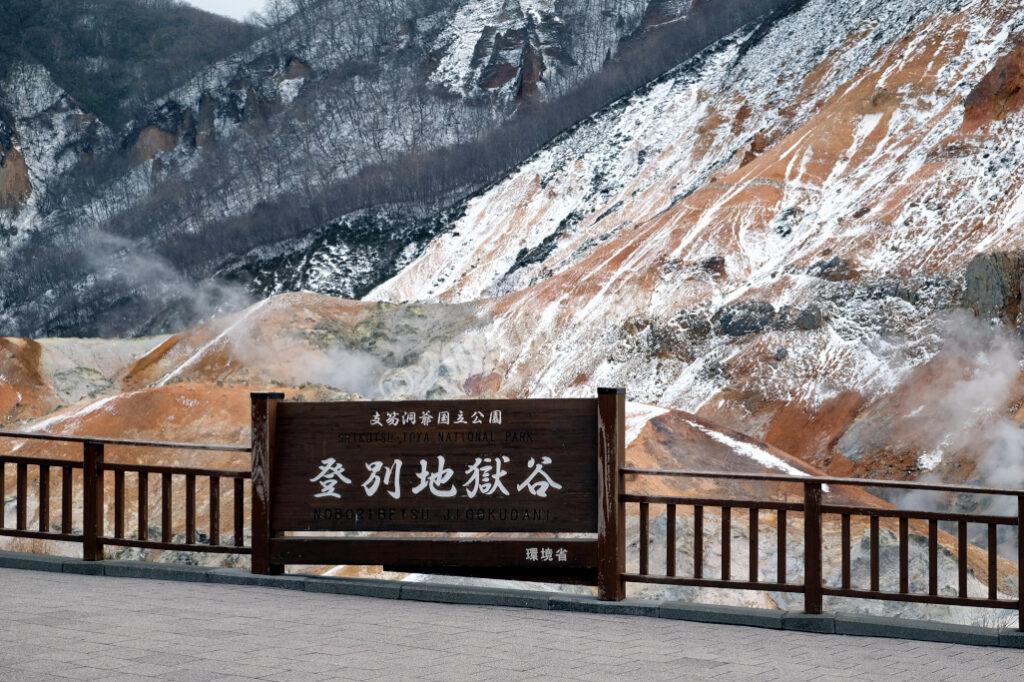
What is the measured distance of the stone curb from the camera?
689 centimetres

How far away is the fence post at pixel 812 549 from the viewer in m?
7.44

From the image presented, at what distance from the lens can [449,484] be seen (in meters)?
8.35

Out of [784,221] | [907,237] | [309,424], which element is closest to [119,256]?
[784,221]

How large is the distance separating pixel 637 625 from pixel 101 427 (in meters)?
16.8

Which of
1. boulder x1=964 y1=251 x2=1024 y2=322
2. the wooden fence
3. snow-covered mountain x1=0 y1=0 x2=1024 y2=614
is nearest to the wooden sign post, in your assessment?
the wooden fence

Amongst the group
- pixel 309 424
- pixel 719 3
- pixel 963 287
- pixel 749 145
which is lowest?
pixel 309 424

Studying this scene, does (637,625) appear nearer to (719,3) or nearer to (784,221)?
(784,221)

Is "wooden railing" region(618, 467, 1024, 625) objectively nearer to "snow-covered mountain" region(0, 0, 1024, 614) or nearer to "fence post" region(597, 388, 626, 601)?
"fence post" region(597, 388, 626, 601)

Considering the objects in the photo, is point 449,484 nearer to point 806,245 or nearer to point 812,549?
point 812,549

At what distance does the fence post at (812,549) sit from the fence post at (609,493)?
1.14m

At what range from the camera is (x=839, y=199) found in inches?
1470

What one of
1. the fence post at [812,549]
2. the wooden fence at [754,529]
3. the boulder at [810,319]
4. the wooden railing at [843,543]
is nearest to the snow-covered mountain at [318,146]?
the boulder at [810,319]

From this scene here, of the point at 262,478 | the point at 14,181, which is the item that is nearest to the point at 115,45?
the point at 14,181

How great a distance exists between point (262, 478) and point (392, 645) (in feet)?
8.37
